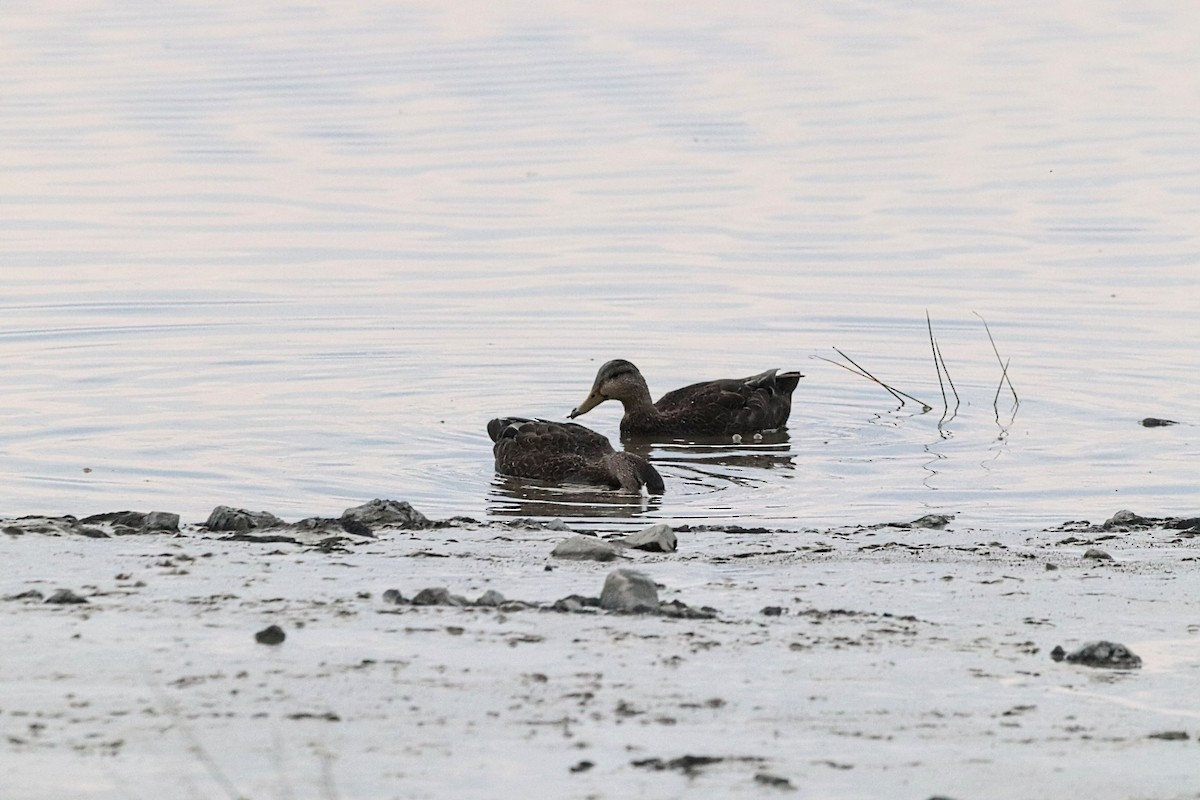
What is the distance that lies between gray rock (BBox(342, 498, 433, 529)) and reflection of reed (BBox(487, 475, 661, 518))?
1.65 m

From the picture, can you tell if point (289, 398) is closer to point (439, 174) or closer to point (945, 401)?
point (945, 401)

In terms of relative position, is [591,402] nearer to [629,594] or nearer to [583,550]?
[583,550]

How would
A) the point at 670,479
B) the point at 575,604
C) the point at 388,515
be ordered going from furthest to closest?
1. the point at 670,479
2. the point at 388,515
3. the point at 575,604

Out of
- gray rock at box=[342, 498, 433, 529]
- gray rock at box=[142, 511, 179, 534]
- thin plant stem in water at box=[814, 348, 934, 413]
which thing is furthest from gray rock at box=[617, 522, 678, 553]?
thin plant stem in water at box=[814, 348, 934, 413]

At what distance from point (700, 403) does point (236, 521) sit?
5.85 meters

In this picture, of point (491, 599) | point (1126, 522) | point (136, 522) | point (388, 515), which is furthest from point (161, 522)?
point (1126, 522)

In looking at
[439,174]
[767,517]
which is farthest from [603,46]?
[767,517]

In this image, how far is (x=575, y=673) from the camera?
5941 mm

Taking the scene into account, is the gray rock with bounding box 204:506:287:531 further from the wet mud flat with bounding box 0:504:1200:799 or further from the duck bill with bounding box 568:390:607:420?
the duck bill with bounding box 568:390:607:420

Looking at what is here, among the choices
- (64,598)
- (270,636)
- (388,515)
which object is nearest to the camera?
(270,636)

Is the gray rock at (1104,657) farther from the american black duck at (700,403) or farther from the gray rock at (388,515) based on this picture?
the american black duck at (700,403)

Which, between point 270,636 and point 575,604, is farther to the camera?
point 575,604

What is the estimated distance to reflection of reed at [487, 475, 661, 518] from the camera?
37.6 feet

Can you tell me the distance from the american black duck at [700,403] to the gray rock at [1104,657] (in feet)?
24.9
